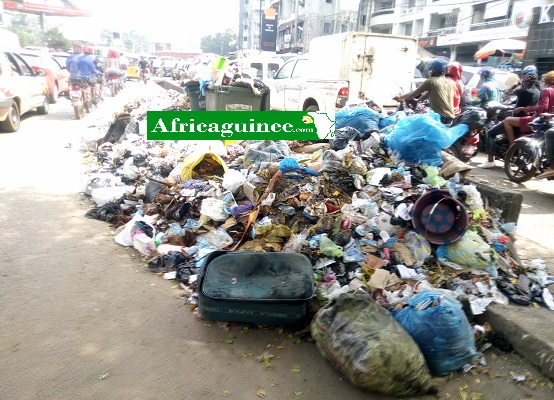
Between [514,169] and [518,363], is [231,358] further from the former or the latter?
[514,169]

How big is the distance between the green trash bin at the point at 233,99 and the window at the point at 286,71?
268 cm

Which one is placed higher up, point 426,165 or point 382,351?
point 426,165

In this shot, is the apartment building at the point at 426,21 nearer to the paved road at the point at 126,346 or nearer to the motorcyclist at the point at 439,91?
the motorcyclist at the point at 439,91

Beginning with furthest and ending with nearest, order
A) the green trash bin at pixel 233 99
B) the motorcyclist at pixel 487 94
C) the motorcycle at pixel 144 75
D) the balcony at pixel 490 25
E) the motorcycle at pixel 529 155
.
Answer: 1. the balcony at pixel 490 25
2. the motorcycle at pixel 144 75
3. the motorcyclist at pixel 487 94
4. the green trash bin at pixel 233 99
5. the motorcycle at pixel 529 155

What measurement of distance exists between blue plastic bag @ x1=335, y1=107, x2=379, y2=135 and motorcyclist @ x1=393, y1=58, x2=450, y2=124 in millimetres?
1233

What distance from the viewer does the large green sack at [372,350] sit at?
7.13 feet

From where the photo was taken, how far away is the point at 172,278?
11.4ft

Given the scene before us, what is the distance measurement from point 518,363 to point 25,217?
191 inches

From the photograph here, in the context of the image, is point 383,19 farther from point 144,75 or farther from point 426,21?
point 144,75

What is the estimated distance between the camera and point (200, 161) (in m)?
5.26

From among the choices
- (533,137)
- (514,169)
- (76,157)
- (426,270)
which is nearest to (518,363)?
(426,270)

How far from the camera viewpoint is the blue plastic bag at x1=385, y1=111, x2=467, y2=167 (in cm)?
407

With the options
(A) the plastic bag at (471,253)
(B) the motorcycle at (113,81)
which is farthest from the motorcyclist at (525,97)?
(B) the motorcycle at (113,81)

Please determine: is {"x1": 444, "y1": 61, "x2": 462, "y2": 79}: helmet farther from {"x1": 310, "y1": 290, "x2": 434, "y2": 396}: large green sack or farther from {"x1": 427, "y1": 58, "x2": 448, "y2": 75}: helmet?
{"x1": 310, "y1": 290, "x2": 434, "y2": 396}: large green sack
